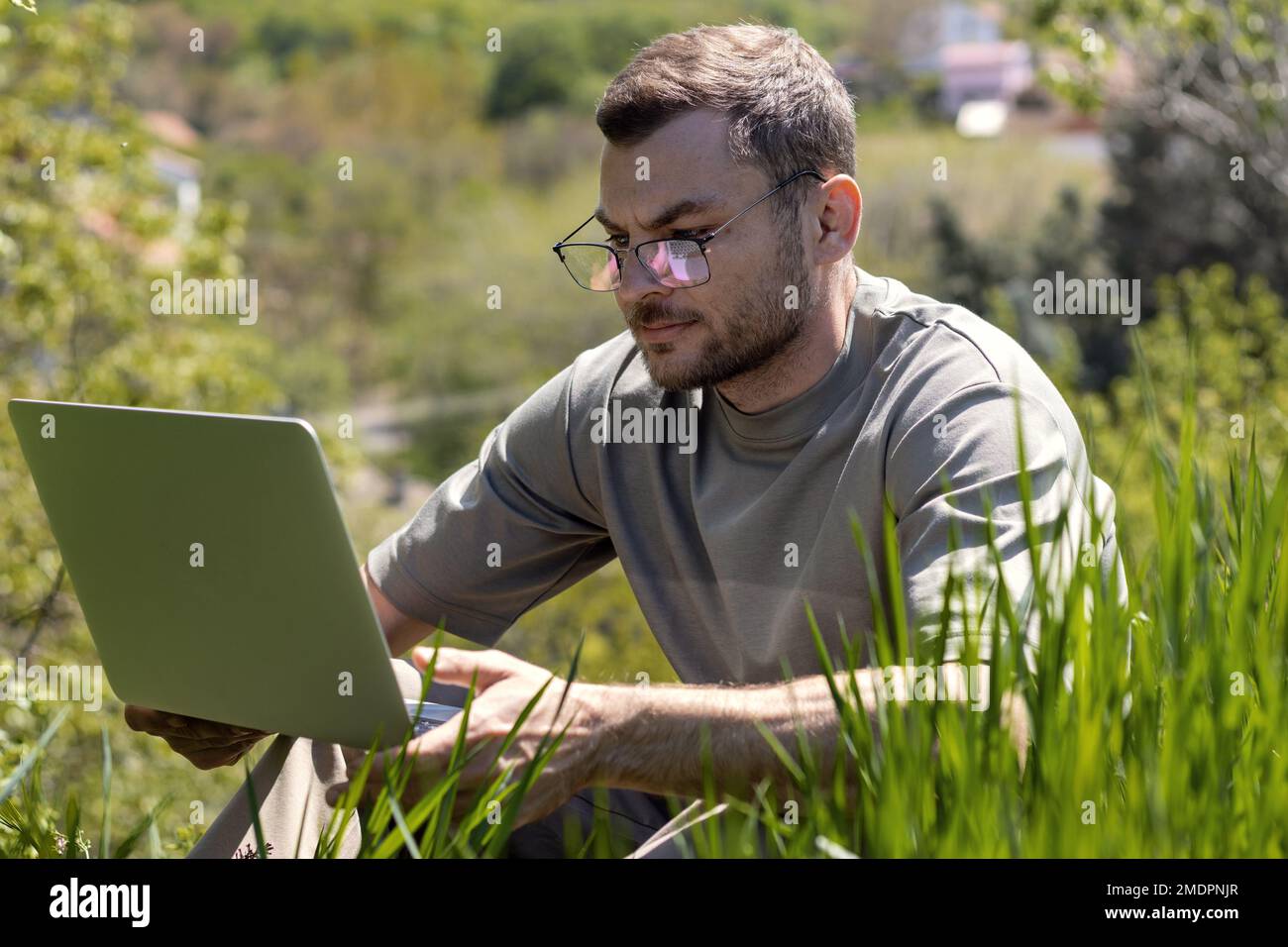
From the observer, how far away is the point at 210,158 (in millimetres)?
43188

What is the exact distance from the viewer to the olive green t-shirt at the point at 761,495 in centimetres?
194

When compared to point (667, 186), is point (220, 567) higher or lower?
lower

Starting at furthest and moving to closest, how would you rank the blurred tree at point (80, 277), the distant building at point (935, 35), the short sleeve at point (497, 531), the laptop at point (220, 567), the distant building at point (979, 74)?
the distant building at point (935, 35)
the distant building at point (979, 74)
the blurred tree at point (80, 277)
the short sleeve at point (497, 531)
the laptop at point (220, 567)

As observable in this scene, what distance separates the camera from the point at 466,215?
43031 mm

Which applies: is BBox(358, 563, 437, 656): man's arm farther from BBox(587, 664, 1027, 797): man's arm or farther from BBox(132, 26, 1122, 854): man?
BBox(587, 664, 1027, 797): man's arm

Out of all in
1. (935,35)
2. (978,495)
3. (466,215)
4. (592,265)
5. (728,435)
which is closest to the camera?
(978,495)

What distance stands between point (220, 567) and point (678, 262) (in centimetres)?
90

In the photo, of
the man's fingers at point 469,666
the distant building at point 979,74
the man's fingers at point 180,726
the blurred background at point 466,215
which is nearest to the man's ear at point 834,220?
the blurred background at point 466,215

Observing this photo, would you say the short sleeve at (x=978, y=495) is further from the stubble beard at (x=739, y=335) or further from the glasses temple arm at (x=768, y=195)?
the glasses temple arm at (x=768, y=195)

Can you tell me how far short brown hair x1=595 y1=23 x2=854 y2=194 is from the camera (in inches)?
92.7

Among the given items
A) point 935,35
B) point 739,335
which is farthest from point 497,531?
point 935,35

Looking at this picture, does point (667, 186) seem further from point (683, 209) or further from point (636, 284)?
point (636, 284)
